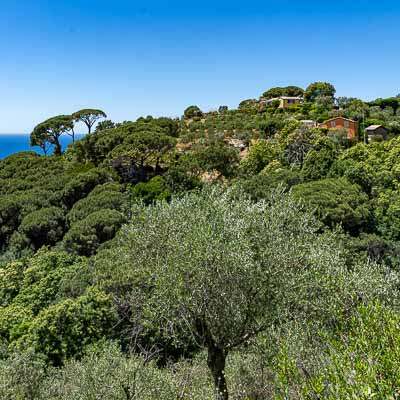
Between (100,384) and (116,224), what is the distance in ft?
60.9

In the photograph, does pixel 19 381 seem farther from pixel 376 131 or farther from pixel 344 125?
pixel 344 125

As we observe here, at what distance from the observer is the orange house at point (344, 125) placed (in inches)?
1929

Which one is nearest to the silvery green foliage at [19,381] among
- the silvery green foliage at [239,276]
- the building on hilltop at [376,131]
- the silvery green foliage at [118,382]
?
the silvery green foliage at [118,382]

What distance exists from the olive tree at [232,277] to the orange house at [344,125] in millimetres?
42134

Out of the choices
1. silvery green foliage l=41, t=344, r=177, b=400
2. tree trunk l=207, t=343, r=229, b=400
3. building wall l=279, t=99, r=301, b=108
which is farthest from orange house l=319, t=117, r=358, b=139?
silvery green foliage l=41, t=344, r=177, b=400

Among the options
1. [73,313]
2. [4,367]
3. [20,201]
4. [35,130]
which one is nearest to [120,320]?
[73,313]

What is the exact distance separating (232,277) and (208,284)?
0.62m

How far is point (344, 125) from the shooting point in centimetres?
5022

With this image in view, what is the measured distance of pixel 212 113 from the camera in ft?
263

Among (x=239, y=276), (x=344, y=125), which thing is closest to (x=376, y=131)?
(x=344, y=125)

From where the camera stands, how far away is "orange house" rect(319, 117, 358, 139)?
4900cm

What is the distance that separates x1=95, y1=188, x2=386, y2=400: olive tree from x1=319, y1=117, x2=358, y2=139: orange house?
42.1 m

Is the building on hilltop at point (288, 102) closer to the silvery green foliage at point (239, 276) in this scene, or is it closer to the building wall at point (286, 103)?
the building wall at point (286, 103)

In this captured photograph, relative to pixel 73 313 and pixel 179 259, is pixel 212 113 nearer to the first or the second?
pixel 73 313
